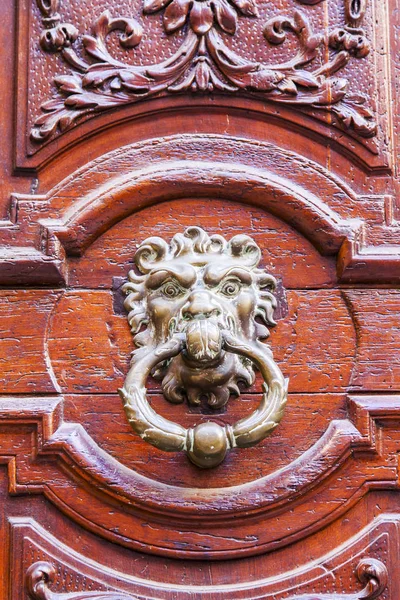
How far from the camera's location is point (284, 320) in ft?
2.86

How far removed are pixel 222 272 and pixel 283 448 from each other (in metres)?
0.19

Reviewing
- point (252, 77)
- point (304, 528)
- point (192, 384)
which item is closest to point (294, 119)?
point (252, 77)

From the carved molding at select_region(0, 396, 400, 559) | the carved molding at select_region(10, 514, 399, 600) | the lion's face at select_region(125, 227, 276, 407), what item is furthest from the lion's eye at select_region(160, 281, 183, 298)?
the carved molding at select_region(10, 514, 399, 600)

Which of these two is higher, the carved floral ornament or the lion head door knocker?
the carved floral ornament

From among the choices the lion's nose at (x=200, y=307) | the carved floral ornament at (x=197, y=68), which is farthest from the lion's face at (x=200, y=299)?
the carved floral ornament at (x=197, y=68)

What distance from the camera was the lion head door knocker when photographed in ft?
2.57

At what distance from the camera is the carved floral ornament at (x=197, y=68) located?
888 mm

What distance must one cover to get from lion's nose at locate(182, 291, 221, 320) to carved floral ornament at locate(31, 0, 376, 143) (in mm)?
232

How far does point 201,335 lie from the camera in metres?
0.77

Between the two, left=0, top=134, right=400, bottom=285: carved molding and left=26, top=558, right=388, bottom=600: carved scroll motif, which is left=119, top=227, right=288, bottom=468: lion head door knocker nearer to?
left=0, top=134, right=400, bottom=285: carved molding

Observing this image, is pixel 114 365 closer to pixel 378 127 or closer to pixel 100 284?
pixel 100 284

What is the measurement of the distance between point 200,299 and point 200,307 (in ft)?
0.04

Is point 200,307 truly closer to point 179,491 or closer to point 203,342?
point 203,342

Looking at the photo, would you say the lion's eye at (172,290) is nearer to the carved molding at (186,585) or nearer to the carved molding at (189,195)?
the carved molding at (189,195)
